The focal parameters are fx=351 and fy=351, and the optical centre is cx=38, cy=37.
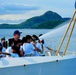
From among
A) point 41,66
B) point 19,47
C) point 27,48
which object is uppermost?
point 19,47

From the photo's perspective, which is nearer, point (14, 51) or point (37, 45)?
point (14, 51)

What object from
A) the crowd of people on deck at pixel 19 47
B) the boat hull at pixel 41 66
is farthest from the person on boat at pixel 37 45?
the boat hull at pixel 41 66

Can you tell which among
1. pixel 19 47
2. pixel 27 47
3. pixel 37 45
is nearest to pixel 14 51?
pixel 19 47

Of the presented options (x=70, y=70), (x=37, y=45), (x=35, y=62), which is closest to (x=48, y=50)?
(x=37, y=45)

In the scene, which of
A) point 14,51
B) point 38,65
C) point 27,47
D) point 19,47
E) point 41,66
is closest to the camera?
point 38,65

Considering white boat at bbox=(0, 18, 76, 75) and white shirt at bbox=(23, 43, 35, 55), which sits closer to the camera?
white boat at bbox=(0, 18, 76, 75)

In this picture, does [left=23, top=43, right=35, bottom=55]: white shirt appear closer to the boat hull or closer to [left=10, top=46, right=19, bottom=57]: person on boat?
[left=10, top=46, right=19, bottom=57]: person on boat

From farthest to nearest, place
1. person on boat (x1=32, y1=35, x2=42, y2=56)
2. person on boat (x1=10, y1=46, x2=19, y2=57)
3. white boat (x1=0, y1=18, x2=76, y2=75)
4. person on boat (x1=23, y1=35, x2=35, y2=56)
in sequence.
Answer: person on boat (x1=32, y1=35, x2=42, y2=56), person on boat (x1=23, y1=35, x2=35, y2=56), person on boat (x1=10, y1=46, x2=19, y2=57), white boat (x1=0, y1=18, x2=76, y2=75)

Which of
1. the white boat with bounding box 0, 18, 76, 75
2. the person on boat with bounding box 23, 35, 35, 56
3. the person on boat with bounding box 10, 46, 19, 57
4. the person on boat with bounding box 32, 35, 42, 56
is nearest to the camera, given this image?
the white boat with bounding box 0, 18, 76, 75

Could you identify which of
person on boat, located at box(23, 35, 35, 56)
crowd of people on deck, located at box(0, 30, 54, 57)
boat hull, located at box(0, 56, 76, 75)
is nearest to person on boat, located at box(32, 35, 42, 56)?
crowd of people on deck, located at box(0, 30, 54, 57)

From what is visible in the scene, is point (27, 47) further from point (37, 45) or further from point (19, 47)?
point (37, 45)

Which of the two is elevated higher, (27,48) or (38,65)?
(27,48)

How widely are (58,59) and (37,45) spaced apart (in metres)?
2.45

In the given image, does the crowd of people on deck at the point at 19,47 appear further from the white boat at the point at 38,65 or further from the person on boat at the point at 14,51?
the white boat at the point at 38,65
